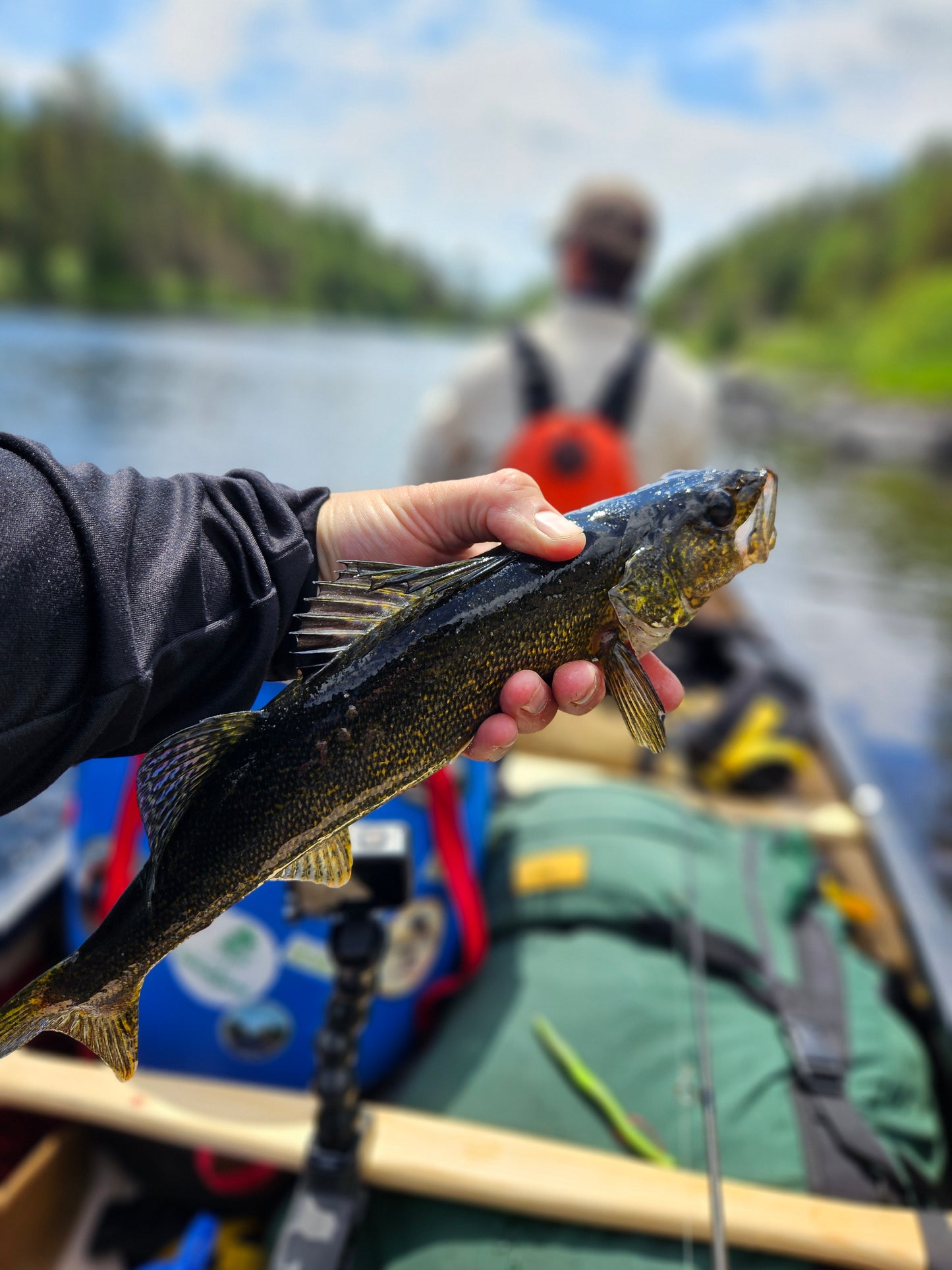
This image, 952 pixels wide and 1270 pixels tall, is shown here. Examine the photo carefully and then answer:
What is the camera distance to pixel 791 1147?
2557 millimetres

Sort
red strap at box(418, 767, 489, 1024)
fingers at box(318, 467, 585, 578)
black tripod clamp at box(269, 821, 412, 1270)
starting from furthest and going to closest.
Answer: red strap at box(418, 767, 489, 1024) < black tripod clamp at box(269, 821, 412, 1270) < fingers at box(318, 467, 585, 578)

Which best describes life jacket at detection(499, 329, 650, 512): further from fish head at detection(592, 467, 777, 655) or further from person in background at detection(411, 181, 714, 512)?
fish head at detection(592, 467, 777, 655)

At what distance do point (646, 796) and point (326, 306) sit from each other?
62049 millimetres

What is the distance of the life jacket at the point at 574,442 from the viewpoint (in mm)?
4434

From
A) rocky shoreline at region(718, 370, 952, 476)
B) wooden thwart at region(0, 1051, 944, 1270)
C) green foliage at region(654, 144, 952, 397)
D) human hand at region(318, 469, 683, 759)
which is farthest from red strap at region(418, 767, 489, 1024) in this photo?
green foliage at region(654, 144, 952, 397)

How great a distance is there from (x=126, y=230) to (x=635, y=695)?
143 ft

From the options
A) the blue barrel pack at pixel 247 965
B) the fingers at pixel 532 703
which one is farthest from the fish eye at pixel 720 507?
the blue barrel pack at pixel 247 965

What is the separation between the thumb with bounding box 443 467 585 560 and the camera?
1.70m

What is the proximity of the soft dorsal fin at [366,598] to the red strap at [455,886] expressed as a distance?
4.50 ft

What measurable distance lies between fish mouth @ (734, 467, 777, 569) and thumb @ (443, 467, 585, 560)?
0.33 metres

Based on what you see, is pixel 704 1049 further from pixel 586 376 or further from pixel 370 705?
pixel 586 376

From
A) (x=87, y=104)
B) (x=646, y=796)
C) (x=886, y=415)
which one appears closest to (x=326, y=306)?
(x=87, y=104)

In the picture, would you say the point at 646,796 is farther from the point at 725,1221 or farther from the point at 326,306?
the point at 326,306

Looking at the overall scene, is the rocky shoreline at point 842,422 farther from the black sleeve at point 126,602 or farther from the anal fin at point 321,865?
the anal fin at point 321,865
